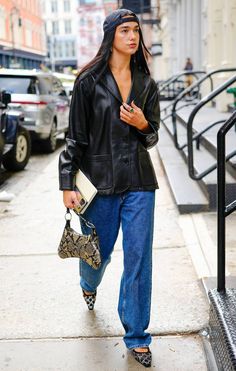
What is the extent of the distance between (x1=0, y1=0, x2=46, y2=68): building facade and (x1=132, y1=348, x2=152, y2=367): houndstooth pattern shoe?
2308cm

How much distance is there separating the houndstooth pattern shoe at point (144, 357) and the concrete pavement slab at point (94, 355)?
0.03 m

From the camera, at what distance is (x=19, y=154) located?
9648 mm

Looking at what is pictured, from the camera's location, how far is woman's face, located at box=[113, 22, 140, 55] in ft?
9.76

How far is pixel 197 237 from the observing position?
521cm

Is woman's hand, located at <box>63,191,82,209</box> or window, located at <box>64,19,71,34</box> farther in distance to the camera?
window, located at <box>64,19,71,34</box>

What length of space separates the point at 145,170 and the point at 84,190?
34cm

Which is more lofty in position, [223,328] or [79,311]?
[223,328]

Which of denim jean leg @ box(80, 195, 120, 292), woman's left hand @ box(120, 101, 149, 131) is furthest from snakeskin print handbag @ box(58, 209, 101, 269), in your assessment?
woman's left hand @ box(120, 101, 149, 131)

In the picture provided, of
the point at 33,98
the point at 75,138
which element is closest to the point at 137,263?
the point at 75,138

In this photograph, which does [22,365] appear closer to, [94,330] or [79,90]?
[94,330]

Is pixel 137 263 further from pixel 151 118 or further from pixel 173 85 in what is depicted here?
pixel 173 85

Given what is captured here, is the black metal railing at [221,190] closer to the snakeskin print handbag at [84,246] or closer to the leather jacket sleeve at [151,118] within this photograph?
the leather jacket sleeve at [151,118]

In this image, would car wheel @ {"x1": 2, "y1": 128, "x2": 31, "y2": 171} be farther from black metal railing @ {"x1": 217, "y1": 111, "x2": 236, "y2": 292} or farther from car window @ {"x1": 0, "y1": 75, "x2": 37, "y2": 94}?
black metal railing @ {"x1": 217, "y1": 111, "x2": 236, "y2": 292}

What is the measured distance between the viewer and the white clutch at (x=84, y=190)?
119 inches
